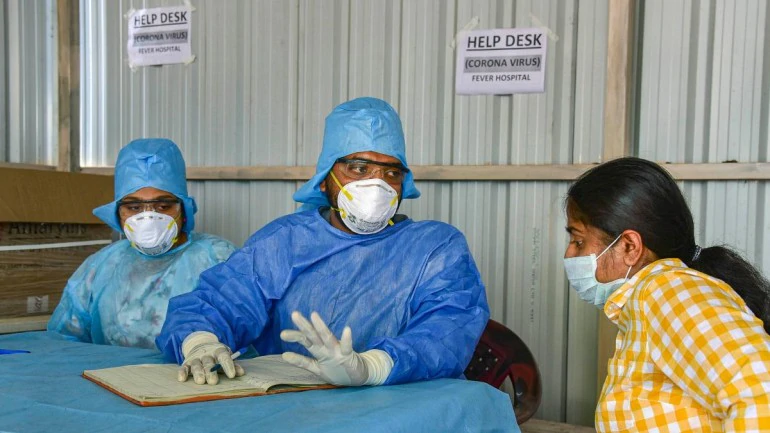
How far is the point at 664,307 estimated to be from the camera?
1.33 metres

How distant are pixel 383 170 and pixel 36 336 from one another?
1.19 m

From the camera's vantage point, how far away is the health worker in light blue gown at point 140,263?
2.70 metres

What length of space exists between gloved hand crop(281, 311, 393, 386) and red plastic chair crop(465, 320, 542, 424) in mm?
1108

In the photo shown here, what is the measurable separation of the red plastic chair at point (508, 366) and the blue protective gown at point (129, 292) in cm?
105

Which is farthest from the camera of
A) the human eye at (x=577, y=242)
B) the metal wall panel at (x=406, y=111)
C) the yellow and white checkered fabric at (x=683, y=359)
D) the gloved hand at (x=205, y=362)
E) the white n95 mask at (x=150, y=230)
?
the metal wall panel at (x=406, y=111)

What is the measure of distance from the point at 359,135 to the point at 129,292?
46.0 inches

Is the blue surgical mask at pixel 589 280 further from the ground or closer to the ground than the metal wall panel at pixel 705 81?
closer to the ground

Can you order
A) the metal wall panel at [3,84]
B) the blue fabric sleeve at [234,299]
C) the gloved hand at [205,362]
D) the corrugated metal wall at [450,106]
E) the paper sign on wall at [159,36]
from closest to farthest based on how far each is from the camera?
the gloved hand at [205,362], the blue fabric sleeve at [234,299], the corrugated metal wall at [450,106], the paper sign on wall at [159,36], the metal wall panel at [3,84]

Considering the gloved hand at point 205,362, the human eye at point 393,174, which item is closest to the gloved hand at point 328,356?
the gloved hand at point 205,362

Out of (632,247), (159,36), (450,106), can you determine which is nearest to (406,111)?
(450,106)

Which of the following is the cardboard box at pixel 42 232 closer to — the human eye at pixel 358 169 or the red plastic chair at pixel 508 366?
the human eye at pixel 358 169

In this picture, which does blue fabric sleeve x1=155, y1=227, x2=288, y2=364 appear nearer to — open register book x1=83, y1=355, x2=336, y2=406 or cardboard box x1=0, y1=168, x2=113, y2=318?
open register book x1=83, y1=355, x2=336, y2=406

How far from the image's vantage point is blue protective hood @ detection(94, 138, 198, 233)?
2770 mm

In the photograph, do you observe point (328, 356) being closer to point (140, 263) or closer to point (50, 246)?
point (140, 263)
